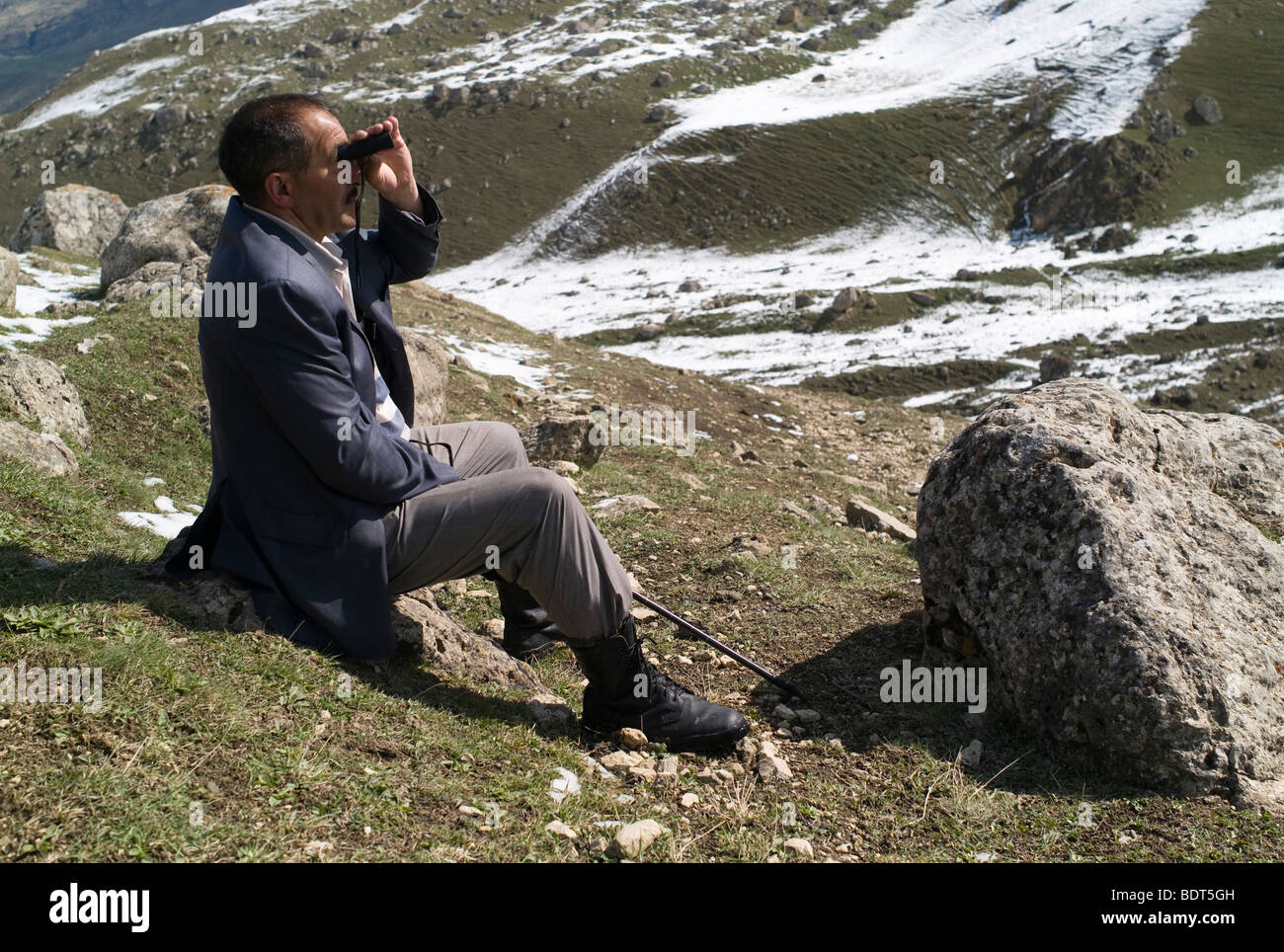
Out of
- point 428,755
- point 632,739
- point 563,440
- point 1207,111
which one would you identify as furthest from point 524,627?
point 1207,111

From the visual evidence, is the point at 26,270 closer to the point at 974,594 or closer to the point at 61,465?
the point at 61,465

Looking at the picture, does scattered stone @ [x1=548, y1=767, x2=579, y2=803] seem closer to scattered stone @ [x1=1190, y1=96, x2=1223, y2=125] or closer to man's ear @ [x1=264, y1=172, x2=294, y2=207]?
man's ear @ [x1=264, y1=172, x2=294, y2=207]

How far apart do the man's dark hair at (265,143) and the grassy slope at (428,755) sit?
7.28 ft

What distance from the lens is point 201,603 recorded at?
194 inches

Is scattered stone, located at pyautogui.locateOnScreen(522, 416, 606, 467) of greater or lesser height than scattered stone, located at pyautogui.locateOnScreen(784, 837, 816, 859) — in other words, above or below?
below

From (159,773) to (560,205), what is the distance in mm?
84795

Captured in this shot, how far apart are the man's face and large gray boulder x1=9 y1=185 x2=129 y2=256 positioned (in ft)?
95.2

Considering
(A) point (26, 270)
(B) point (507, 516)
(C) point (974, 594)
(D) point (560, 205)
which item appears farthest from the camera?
(D) point (560, 205)

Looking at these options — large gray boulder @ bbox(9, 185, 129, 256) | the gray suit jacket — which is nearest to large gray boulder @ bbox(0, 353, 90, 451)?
the gray suit jacket

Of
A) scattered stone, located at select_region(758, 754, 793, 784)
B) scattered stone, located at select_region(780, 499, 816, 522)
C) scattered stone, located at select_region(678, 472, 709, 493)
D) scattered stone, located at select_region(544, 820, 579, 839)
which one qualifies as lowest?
scattered stone, located at select_region(780, 499, 816, 522)

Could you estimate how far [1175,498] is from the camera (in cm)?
630

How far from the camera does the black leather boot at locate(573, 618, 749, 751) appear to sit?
5027 millimetres

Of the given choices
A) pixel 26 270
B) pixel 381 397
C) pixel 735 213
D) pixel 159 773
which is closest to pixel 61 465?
pixel 381 397

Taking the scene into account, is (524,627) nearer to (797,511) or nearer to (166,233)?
(797,511)
